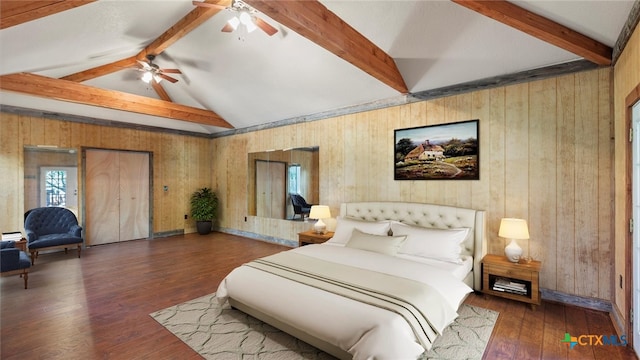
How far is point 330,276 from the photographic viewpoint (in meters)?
2.65

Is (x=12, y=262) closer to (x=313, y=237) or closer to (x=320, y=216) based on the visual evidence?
(x=313, y=237)

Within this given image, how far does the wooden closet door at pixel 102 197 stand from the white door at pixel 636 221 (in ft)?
27.5

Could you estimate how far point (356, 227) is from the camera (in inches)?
165

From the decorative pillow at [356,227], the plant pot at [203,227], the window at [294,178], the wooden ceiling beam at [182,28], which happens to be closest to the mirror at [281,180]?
the window at [294,178]

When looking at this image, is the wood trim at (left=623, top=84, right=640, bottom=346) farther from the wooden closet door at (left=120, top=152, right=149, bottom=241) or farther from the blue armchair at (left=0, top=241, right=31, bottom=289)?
the wooden closet door at (left=120, top=152, right=149, bottom=241)

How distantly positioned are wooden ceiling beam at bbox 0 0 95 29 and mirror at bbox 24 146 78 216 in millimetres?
4428

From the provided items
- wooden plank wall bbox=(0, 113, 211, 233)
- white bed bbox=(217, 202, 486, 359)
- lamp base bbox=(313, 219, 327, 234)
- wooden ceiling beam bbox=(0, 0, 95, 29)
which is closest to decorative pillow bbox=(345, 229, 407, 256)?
white bed bbox=(217, 202, 486, 359)

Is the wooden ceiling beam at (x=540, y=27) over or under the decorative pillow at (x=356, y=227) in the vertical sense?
over

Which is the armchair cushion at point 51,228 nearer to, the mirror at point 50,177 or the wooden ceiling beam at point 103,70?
the mirror at point 50,177

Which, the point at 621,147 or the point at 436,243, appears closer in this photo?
the point at 621,147

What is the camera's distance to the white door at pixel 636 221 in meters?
2.22

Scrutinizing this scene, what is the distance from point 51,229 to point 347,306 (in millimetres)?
6077

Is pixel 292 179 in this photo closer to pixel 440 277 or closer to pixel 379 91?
pixel 379 91

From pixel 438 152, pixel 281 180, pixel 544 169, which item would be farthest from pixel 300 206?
pixel 544 169
